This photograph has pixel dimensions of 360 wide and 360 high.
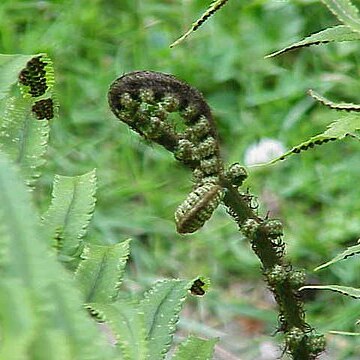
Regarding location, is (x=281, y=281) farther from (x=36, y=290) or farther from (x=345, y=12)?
(x=36, y=290)

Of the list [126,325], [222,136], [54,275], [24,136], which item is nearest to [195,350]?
[126,325]

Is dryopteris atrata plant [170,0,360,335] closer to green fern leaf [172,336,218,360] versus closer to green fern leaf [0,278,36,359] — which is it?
green fern leaf [172,336,218,360]

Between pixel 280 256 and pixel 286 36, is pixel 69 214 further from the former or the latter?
pixel 286 36

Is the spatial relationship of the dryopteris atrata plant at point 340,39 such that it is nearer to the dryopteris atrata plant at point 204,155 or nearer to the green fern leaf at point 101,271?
the dryopteris atrata plant at point 204,155

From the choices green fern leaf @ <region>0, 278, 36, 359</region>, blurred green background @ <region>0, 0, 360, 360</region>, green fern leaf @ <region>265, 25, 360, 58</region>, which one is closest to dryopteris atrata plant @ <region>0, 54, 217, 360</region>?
green fern leaf @ <region>0, 278, 36, 359</region>

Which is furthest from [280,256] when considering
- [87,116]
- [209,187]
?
[87,116]

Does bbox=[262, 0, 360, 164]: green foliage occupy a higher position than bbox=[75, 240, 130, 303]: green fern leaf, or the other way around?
bbox=[262, 0, 360, 164]: green foliage
